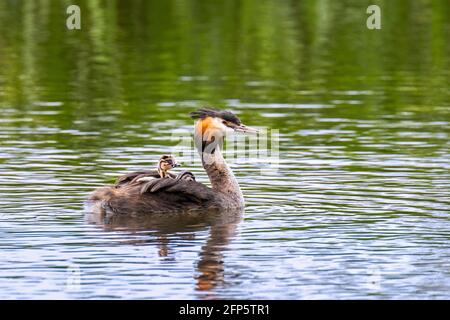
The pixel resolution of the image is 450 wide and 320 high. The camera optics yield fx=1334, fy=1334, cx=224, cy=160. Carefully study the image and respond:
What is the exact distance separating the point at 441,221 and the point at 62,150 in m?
6.69

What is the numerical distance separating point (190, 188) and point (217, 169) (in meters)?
0.88

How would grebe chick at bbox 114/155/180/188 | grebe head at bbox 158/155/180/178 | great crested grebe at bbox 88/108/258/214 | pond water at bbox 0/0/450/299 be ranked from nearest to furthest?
pond water at bbox 0/0/450/299 → great crested grebe at bbox 88/108/258/214 → grebe chick at bbox 114/155/180/188 → grebe head at bbox 158/155/180/178

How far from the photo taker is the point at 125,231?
566 inches

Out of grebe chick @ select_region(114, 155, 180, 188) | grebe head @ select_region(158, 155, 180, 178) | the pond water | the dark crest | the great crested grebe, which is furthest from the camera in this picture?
the dark crest

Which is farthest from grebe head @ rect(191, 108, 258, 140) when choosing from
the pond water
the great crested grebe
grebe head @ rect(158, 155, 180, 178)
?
the pond water

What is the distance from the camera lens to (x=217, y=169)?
16156mm

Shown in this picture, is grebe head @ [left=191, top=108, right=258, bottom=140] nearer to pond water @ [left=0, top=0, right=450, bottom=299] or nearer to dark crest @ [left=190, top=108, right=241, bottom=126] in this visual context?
dark crest @ [left=190, top=108, right=241, bottom=126]

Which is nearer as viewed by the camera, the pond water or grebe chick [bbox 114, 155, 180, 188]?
the pond water

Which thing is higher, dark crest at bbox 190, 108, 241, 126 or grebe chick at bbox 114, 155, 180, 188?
dark crest at bbox 190, 108, 241, 126

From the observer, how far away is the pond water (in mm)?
12422

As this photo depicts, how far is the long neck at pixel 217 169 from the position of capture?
624 inches
